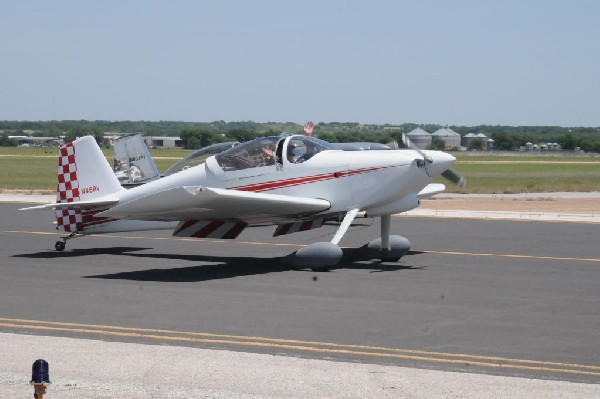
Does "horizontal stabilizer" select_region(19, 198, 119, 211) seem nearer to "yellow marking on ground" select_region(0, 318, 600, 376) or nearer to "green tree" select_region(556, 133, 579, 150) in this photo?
"yellow marking on ground" select_region(0, 318, 600, 376)

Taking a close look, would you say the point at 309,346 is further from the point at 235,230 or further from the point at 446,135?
the point at 446,135

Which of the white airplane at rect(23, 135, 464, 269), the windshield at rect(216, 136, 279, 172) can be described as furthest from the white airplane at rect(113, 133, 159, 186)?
the windshield at rect(216, 136, 279, 172)

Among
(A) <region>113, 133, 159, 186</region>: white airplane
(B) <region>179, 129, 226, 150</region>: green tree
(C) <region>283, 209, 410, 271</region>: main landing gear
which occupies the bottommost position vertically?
(B) <region>179, 129, 226, 150</region>: green tree

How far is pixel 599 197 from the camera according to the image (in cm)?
4350

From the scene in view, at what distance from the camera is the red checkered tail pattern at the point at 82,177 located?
63.6 ft

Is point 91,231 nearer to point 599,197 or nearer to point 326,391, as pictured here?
point 326,391

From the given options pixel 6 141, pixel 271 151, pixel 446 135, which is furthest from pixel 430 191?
pixel 6 141

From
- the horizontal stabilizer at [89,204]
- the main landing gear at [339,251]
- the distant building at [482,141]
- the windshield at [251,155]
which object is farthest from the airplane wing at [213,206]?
the distant building at [482,141]

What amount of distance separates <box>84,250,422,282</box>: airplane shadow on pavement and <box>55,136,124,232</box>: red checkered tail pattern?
1.41 m

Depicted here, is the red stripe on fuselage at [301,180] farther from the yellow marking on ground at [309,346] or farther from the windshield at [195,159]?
the windshield at [195,159]

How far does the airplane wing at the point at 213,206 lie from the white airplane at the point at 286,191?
2 cm

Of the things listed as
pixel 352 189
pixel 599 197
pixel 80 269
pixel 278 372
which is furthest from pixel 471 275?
pixel 599 197

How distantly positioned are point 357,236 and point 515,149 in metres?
155

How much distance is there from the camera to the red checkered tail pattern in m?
19.4
